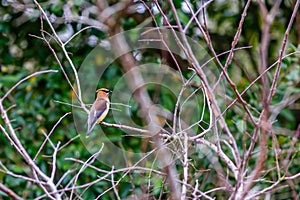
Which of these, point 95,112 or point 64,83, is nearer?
point 95,112

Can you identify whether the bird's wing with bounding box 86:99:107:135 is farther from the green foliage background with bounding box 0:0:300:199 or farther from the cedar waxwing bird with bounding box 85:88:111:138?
the green foliage background with bounding box 0:0:300:199

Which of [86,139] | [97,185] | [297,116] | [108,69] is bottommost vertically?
[297,116]

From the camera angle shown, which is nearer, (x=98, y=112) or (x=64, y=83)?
(x=98, y=112)

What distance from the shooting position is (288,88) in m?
3.87

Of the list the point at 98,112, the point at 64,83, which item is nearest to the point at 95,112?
the point at 98,112

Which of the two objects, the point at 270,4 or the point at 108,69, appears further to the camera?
the point at 270,4

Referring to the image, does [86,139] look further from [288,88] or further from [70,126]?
[288,88]

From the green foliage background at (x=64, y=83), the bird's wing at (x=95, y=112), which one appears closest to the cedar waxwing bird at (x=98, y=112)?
the bird's wing at (x=95, y=112)

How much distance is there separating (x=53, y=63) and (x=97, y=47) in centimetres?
32

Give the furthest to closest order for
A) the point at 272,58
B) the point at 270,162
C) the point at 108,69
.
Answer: the point at 272,58 < the point at 108,69 < the point at 270,162

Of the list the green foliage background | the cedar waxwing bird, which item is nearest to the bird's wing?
the cedar waxwing bird

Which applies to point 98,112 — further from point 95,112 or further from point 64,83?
point 64,83

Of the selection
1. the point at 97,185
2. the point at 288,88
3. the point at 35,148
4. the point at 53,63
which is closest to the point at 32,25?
the point at 53,63

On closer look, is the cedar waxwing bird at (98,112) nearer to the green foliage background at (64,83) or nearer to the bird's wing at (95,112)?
the bird's wing at (95,112)
